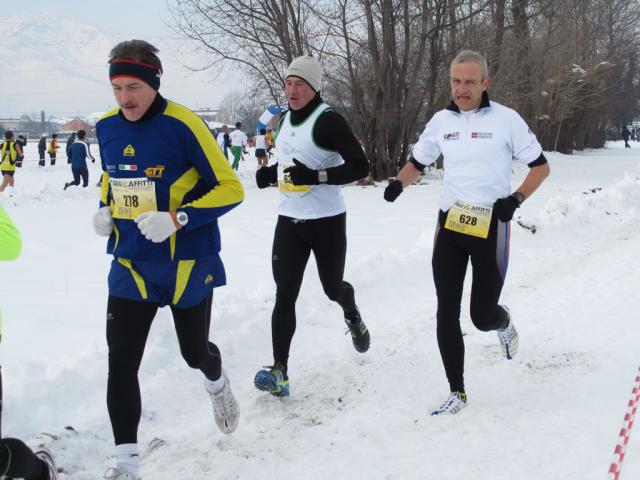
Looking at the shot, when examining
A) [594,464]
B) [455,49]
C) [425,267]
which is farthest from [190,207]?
[455,49]

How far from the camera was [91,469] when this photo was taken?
9.98 feet

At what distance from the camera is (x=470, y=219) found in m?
3.51

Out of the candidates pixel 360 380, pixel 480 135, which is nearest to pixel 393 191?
pixel 480 135

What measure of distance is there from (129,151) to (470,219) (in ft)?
5.99

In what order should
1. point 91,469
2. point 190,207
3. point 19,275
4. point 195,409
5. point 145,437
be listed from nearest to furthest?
point 190,207 → point 91,469 → point 145,437 → point 195,409 → point 19,275

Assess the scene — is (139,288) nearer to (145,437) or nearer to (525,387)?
(145,437)

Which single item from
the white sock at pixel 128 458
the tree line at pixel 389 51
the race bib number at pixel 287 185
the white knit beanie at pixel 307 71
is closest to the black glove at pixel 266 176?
the race bib number at pixel 287 185

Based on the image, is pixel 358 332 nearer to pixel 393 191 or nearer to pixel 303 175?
pixel 393 191

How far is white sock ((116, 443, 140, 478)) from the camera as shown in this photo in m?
2.68

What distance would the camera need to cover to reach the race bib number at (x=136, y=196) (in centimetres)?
275

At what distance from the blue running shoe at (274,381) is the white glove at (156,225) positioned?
4.41 feet

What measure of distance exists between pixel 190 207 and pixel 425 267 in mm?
4720

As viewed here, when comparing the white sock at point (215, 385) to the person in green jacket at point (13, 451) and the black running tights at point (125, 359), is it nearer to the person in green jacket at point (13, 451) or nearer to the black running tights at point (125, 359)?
the black running tights at point (125, 359)

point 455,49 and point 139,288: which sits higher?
point 455,49
